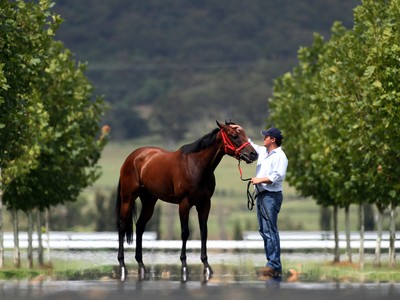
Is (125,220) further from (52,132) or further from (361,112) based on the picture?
(52,132)

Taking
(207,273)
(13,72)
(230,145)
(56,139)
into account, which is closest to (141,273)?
(207,273)

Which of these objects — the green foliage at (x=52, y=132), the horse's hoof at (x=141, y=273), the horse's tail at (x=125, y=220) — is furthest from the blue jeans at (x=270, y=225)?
the green foliage at (x=52, y=132)

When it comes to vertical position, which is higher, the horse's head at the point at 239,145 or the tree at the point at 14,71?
the tree at the point at 14,71

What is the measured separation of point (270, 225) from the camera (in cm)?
1945

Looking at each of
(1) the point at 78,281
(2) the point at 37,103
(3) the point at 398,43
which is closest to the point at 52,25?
(2) the point at 37,103

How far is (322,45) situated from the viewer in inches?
2053

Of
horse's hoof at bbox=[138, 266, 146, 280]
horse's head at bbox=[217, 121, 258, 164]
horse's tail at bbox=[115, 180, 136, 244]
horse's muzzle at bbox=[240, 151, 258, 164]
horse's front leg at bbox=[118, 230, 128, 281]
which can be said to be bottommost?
horse's hoof at bbox=[138, 266, 146, 280]

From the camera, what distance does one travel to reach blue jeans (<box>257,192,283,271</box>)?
63.6 feet

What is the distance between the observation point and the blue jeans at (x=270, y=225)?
1938cm

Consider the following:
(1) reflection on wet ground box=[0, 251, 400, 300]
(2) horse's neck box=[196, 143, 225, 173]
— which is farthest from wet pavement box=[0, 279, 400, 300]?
(2) horse's neck box=[196, 143, 225, 173]

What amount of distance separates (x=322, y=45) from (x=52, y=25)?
17.2m

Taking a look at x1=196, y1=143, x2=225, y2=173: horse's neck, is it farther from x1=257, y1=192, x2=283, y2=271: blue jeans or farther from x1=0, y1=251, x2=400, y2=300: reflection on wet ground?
x1=0, y1=251, x2=400, y2=300: reflection on wet ground

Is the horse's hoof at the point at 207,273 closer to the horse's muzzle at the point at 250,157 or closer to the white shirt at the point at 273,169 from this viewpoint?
the white shirt at the point at 273,169

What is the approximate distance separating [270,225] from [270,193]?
0.48 meters
